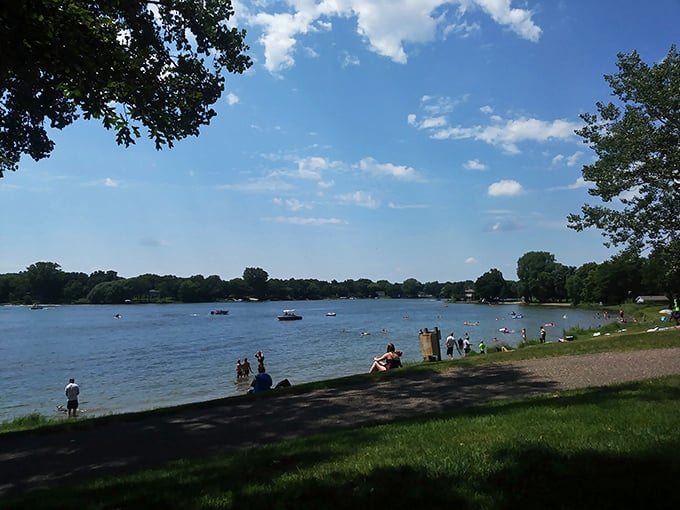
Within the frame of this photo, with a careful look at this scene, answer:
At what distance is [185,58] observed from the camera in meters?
12.8

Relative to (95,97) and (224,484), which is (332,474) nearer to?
(224,484)

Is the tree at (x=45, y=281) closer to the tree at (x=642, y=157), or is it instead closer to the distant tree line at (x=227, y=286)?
the distant tree line at (x=227, y=286)

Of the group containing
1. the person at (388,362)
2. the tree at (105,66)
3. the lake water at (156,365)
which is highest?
the tree at (105,66)

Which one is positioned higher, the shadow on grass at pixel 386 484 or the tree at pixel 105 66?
the tree at pixel 105 66

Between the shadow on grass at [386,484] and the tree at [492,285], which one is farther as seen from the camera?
the tree at [492,285]

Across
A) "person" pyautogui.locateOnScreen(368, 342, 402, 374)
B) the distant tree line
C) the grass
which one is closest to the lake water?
"person" pyautogui.locateOnScreen(368, 342, 402, 374)

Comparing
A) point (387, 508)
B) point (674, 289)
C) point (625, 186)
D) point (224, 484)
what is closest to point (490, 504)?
point (387, 508)

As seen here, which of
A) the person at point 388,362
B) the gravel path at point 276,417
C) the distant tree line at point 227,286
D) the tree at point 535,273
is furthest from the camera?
the tree at point 535,273

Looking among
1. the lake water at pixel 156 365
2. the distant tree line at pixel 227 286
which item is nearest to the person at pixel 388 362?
the lake water at pixel 156 365

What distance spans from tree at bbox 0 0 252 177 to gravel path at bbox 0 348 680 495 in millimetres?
4757

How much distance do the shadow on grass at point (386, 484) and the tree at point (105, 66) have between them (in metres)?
4.80

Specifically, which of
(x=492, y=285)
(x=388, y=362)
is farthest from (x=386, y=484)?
(x=492, y=285)

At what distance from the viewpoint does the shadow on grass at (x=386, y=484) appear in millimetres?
4039

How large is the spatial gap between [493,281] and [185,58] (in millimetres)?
172042
